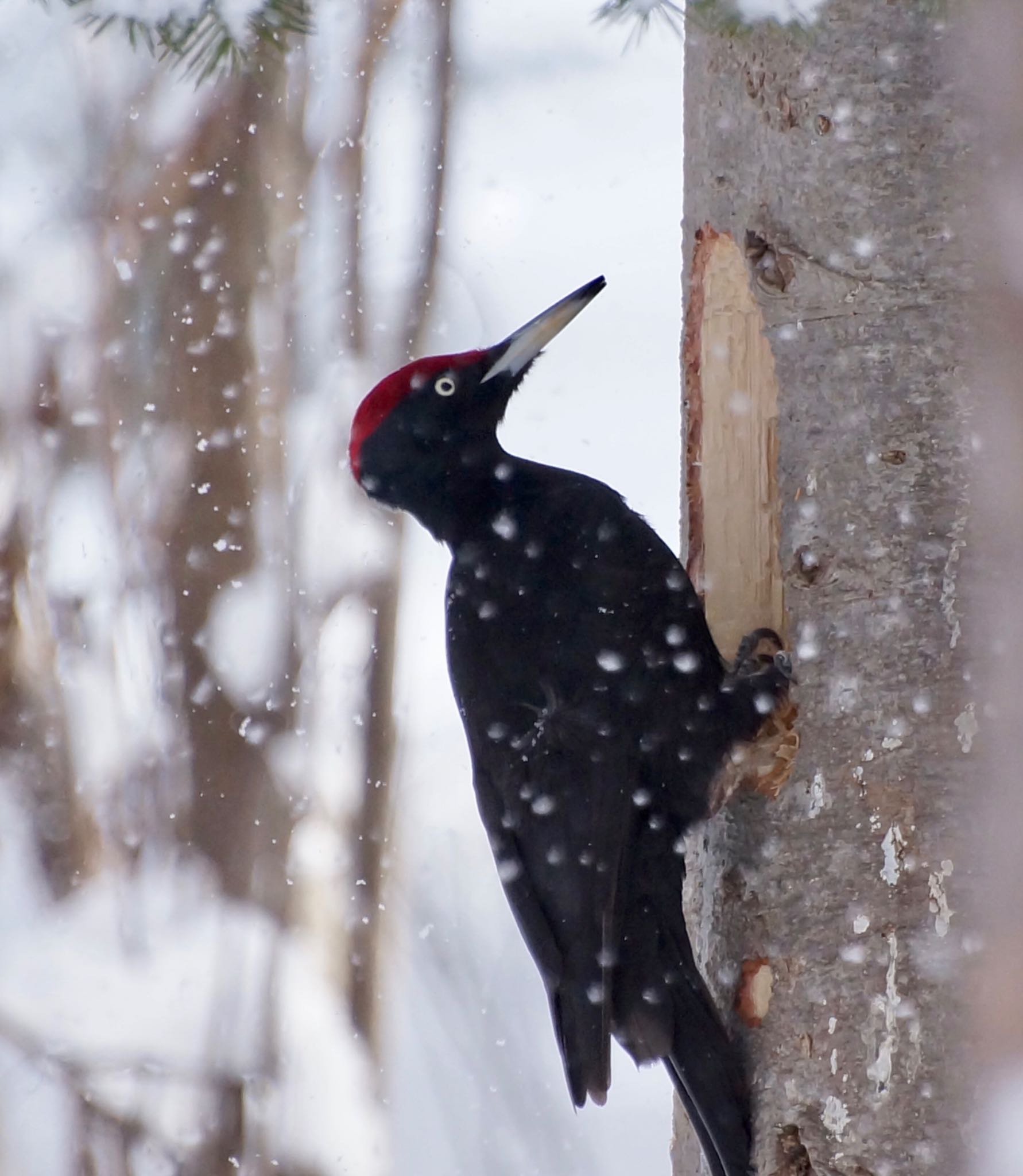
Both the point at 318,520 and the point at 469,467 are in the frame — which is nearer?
the point at 469,467

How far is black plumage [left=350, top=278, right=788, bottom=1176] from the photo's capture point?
2.01 metres

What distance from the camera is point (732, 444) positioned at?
2127 mm

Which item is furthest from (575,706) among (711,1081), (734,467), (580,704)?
(711,1081)

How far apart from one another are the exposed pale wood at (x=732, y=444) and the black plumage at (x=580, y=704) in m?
0.09

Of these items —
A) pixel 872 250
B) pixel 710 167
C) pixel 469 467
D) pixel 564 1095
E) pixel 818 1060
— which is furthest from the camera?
pixel 564 1095

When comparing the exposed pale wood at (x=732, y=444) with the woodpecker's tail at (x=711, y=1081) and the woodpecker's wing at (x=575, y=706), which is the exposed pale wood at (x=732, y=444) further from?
the woodpecker's tail at (x=711, y=1081)

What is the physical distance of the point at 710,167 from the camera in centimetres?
218

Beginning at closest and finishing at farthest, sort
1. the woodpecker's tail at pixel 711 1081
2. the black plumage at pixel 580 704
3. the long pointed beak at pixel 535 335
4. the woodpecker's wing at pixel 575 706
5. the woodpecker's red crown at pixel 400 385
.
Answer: the woodpecker's tail at pixel 711 1081 < the black plumage at pixel 580 704 < the woodpecker's wing at pixel 575 706 < the long pointed beak at pixel 535 335 < the woodpecker's red crown at pixel 400 385

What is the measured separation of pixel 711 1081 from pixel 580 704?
2.18ft

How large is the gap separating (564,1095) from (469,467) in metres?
3.19

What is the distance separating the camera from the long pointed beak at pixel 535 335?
7.85 feet

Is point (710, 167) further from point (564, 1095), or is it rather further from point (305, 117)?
point (564, 1095)

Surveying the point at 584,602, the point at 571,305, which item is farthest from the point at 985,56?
the point at 584,602

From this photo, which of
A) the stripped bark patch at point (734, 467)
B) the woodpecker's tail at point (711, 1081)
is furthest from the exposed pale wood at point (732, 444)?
the woodpecker's tail at point (711, 1081)
